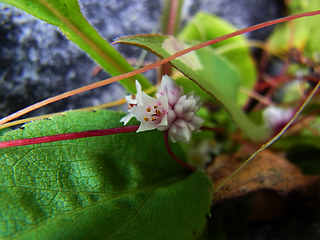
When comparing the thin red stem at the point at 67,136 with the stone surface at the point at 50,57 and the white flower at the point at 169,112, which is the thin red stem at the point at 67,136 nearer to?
the white flower at the point at 169,112

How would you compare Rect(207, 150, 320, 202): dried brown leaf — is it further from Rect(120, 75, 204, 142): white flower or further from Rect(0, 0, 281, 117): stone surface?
Rect(0, 0, 281, 117): stone surface

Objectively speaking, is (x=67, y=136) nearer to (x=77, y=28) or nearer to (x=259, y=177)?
(x=77, y=28)

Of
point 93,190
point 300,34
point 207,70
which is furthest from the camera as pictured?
point 300,34

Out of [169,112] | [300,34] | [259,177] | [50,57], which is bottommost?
[259,177]

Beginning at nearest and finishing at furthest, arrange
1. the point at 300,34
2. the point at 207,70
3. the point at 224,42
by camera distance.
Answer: the point at 207,70, the point at 224,42, the point at 300,34

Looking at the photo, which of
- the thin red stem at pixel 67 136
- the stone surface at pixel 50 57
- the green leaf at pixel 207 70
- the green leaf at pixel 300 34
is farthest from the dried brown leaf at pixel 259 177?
the green leaf at pixel 300 34

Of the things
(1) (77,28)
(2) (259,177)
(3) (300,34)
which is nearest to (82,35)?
(1) (77,28)
